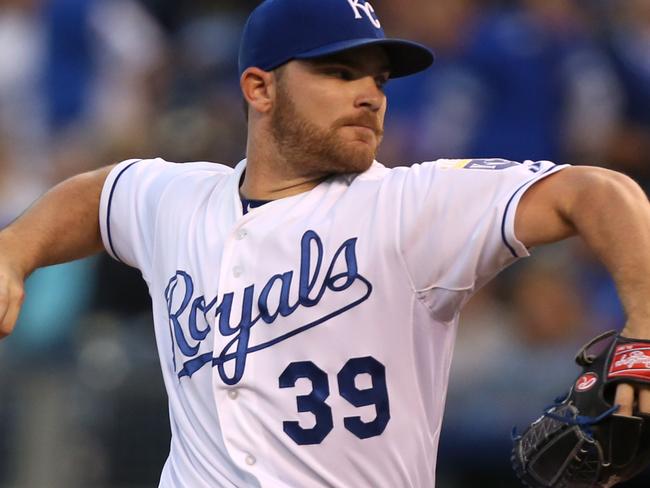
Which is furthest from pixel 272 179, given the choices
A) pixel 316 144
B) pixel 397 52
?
pixel 397 52

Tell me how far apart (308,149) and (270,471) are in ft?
2.66

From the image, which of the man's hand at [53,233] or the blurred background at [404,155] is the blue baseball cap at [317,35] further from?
the blurred background at [404,155]

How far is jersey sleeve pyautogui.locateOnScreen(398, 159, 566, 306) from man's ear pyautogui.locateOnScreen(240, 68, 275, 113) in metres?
0.55

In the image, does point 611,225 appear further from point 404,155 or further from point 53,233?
point 404,155

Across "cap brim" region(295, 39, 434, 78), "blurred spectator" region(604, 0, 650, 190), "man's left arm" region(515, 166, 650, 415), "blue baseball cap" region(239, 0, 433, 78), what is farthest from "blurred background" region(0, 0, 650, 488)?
"man's left arm" region(515, 166, 650, 415)

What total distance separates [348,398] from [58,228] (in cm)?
101

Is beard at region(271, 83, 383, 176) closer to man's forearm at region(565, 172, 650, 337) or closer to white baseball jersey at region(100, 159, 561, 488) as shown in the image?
white baseball jersey at region(100, 159, 561, 488)

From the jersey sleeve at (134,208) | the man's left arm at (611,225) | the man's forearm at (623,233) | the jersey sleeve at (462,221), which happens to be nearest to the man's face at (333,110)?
the jersey sleeve at (462,221)

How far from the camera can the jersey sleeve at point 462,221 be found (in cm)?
276

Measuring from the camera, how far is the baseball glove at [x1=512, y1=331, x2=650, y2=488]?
2557 millimetres

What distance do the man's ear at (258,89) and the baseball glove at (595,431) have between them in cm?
110

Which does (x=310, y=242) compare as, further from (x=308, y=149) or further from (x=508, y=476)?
(x=508, y=476)

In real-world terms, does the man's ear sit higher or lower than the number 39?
higher

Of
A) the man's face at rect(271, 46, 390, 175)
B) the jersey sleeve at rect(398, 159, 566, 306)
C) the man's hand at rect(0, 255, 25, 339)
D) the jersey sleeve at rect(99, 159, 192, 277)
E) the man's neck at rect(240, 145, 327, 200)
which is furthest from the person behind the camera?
the jersey sleeve at rect(99, 159, 192, 277)
